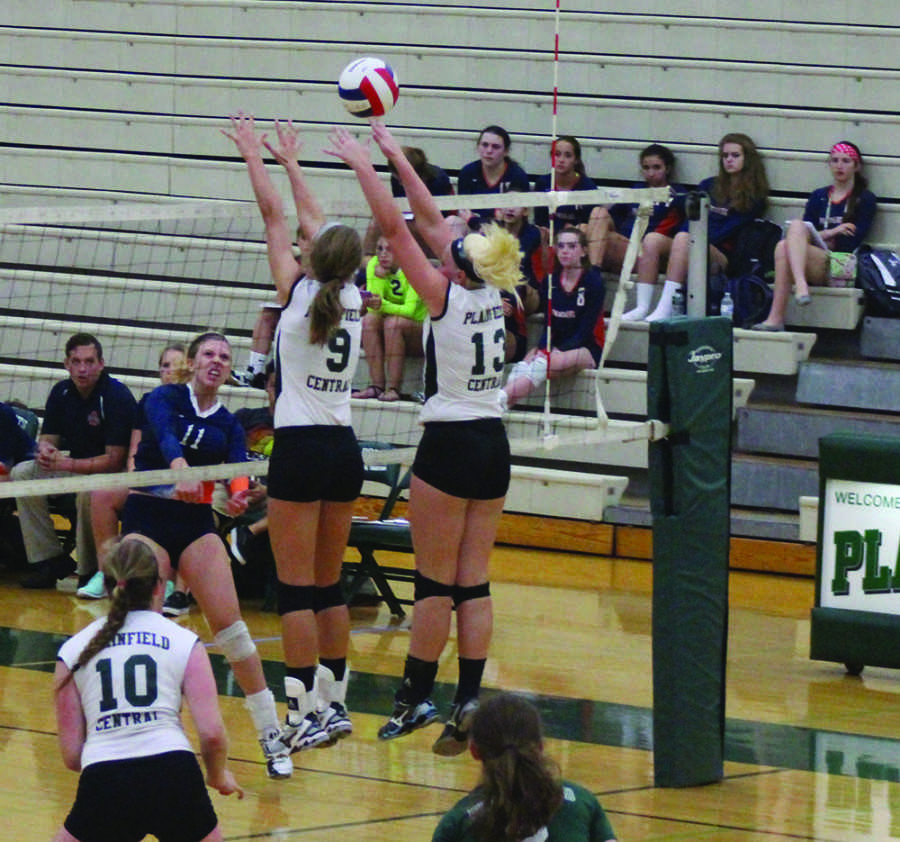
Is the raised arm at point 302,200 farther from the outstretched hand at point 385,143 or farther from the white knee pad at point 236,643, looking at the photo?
the white knee pad at point 236,643

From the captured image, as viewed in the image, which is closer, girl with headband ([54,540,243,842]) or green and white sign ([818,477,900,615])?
girl with headband ([54,540,243,842])

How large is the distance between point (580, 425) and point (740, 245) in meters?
2.64

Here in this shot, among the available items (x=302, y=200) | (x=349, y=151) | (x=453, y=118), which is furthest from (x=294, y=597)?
(x=453, y=118)

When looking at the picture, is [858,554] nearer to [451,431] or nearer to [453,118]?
[451,431]

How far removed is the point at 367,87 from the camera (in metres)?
6.66

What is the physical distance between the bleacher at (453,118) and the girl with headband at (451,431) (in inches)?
198

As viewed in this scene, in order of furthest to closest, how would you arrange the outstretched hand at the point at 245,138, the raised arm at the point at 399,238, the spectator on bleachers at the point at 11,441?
the spectator on bleachers at the point at 11,441 → the outstretched hand at the point at 245,138 → the raised arm at the point at 399,238

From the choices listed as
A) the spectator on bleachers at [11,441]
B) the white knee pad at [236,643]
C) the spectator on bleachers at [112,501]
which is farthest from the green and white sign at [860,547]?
the spectator on bleachers at [11,441]

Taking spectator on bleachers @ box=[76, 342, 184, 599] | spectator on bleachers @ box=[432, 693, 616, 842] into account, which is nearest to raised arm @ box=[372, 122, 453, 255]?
spectator on bleachers @ box=[432, 693, 616, 842]

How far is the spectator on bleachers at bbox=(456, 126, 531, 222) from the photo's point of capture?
12758 millimetres

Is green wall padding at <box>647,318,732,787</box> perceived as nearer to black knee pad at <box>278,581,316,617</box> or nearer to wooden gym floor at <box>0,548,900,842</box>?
wooden gym floor at <box>0,548,900,842</box>

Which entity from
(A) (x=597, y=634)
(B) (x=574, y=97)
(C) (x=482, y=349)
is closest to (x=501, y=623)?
(A) (x=597, y=634)

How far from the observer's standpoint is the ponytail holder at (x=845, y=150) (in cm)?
1247

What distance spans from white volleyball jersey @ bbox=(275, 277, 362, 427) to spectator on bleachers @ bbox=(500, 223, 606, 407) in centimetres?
486
